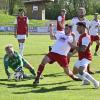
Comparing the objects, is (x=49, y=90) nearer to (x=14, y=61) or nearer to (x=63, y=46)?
(x=63, y=46)

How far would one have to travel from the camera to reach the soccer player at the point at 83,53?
A: 1219cm

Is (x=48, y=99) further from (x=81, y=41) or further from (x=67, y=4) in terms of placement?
(x=67, y=4)

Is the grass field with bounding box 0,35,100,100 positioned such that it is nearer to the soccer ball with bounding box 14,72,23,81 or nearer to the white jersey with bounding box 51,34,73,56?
the soccer ball with bounding box 14,72,23,81

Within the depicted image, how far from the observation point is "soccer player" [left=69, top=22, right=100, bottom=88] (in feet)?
40.0

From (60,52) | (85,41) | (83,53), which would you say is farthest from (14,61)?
(85,41)

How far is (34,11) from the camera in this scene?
Result: 230 ft

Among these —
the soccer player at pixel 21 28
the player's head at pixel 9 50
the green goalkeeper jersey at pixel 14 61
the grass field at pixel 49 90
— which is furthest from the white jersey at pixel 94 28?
the player's head at pixel 9 50

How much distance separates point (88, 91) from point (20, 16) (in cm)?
852

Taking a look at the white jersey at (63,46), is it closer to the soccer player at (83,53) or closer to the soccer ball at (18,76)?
the soccer player at (83,53)

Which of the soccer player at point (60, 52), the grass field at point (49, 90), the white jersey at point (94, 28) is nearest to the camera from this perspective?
the grass field at point (49, 90)

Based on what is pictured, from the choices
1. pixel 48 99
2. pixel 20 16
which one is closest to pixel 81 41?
pixel 48 99

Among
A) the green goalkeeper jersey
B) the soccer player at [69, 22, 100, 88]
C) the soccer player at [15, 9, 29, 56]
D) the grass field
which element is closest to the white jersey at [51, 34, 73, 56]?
the soccer player at [69, 22, 100, 88]

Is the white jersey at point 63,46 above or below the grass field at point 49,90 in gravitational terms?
above

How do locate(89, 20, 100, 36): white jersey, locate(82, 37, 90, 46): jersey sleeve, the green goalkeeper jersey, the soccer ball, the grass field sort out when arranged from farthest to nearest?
locate(89, 20, 100, 36): white jersey, the soccer ball, the green goalkeeper jersey, locate(82, 37, 90, 46): jersey sleeve, the grass field
